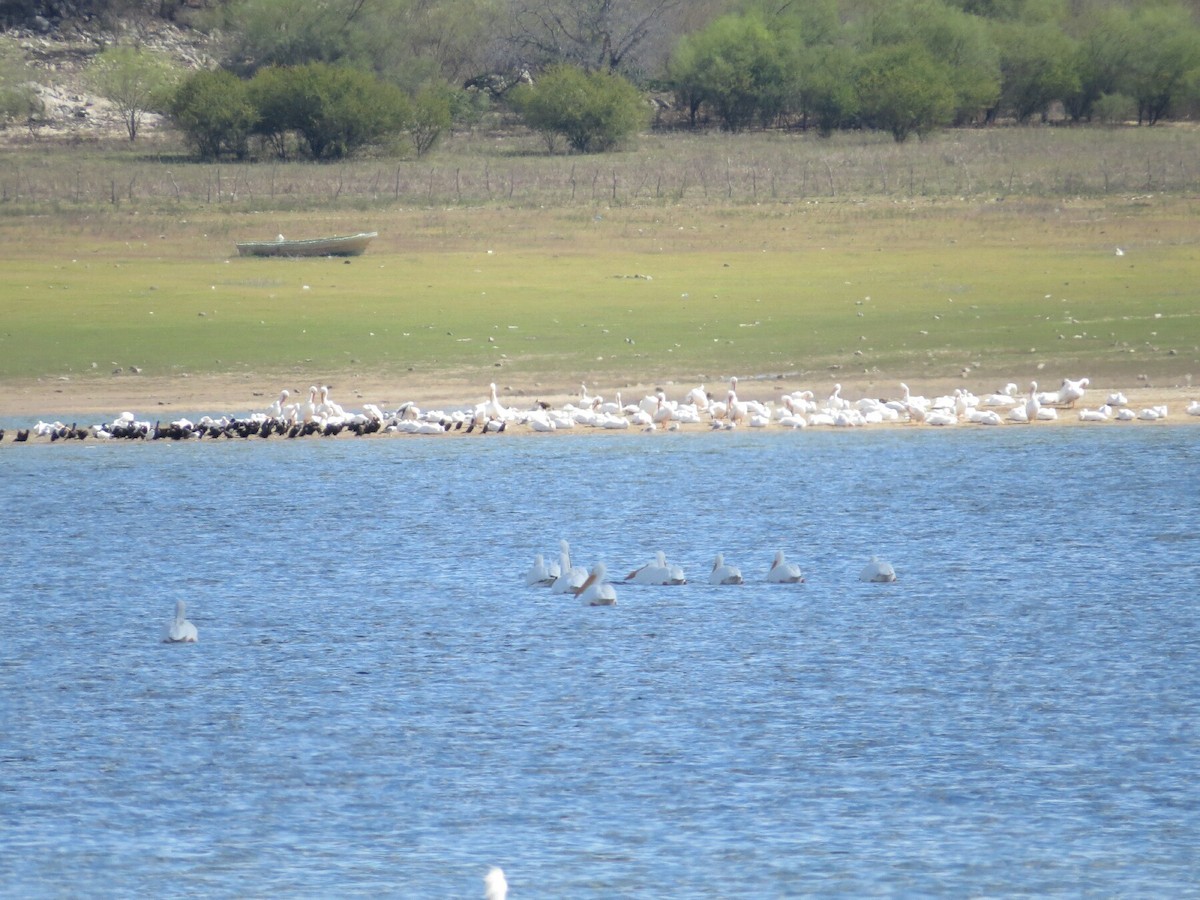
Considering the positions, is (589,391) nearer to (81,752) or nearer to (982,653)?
(982,653)

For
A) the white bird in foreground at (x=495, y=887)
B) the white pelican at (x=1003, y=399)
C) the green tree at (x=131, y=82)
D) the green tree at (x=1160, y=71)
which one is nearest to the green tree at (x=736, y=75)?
the green tree at (x=1160, y=71)

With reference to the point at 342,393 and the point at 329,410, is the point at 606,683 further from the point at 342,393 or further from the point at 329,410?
the point at 342,393

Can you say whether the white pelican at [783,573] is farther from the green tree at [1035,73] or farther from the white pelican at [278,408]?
the green tree at [1035,73]

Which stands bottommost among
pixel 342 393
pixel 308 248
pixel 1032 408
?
pixel 342 393

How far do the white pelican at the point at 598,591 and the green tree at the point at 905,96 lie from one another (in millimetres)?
50032

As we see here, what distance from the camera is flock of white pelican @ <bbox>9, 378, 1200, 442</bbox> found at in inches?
798

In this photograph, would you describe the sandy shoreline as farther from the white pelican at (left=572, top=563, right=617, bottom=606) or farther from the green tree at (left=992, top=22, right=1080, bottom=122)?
the green tree at (left=992, top=22, right=1080, bottom=122)

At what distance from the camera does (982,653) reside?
454 inches

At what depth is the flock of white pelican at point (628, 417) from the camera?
20.3 meters

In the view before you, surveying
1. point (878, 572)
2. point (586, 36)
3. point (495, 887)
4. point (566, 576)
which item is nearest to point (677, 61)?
point (586, 36)

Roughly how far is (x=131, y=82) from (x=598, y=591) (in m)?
66.9

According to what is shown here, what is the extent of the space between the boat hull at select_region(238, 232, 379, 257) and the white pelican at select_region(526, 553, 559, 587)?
64.9ft

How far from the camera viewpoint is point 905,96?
61750 millimetres

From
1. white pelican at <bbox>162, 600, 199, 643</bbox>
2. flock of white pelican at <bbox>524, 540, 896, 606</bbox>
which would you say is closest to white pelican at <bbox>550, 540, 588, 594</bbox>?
flock of white pelican at <bbox>524, 540, 896, 606</bbox>
